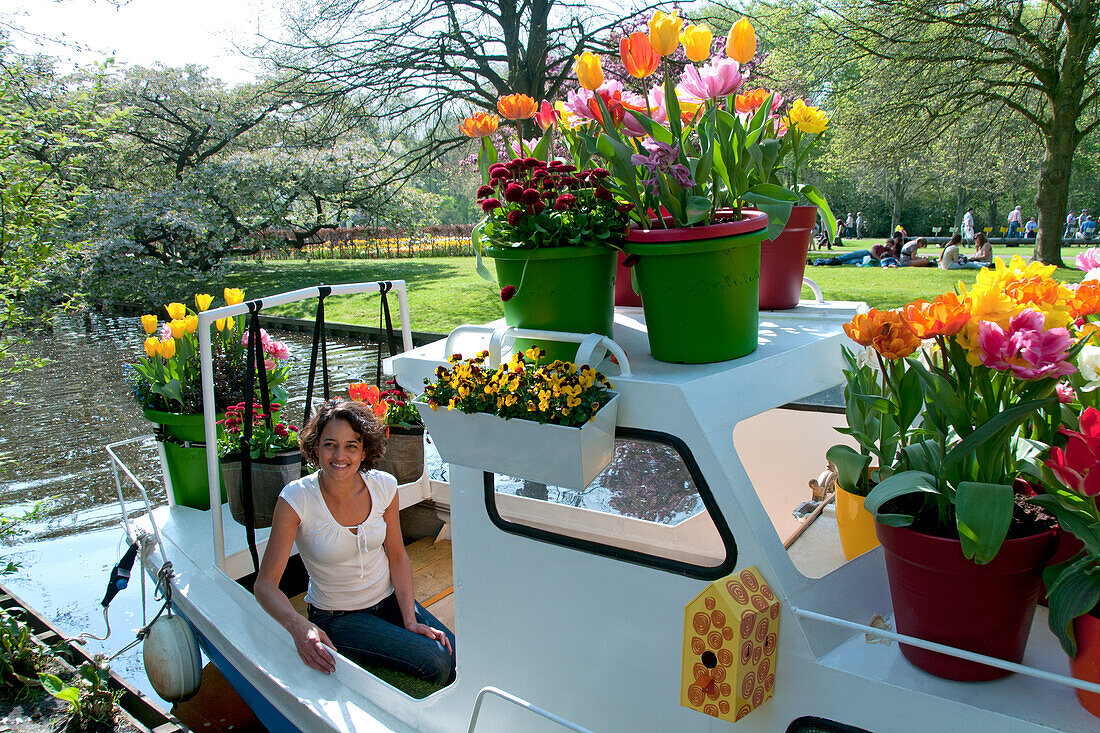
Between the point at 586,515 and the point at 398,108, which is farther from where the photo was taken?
the point at 398,108

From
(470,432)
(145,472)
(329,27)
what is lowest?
(145,472)

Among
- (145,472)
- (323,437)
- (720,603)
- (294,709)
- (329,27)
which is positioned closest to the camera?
(720,603)

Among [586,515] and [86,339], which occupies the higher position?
[586,515]

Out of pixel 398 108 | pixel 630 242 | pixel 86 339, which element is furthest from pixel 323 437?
pixel 86 339

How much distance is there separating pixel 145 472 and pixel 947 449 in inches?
376

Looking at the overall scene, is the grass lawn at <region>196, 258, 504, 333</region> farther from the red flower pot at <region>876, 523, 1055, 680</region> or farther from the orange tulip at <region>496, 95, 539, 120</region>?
the red flower pot at <region>876, 523, 1055, 680</region>

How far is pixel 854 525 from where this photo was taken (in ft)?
7.58

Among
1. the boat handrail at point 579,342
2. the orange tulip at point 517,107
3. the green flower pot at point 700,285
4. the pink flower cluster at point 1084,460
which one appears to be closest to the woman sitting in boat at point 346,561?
the boat handrail at point 579,342

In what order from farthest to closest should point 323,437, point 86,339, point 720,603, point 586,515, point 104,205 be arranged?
point 104,205 < point 86,339 < point 586,515 < point 323,437 < point 720,603

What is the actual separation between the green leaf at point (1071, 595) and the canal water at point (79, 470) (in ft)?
14.4

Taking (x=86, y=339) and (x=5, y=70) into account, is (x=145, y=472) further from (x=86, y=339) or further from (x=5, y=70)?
(x=86, y=339)

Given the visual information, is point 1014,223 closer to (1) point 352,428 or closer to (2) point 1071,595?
(1) point 352,428

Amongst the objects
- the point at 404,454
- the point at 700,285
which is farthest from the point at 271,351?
the point at 700,285

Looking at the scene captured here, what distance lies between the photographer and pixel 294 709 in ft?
9.98
